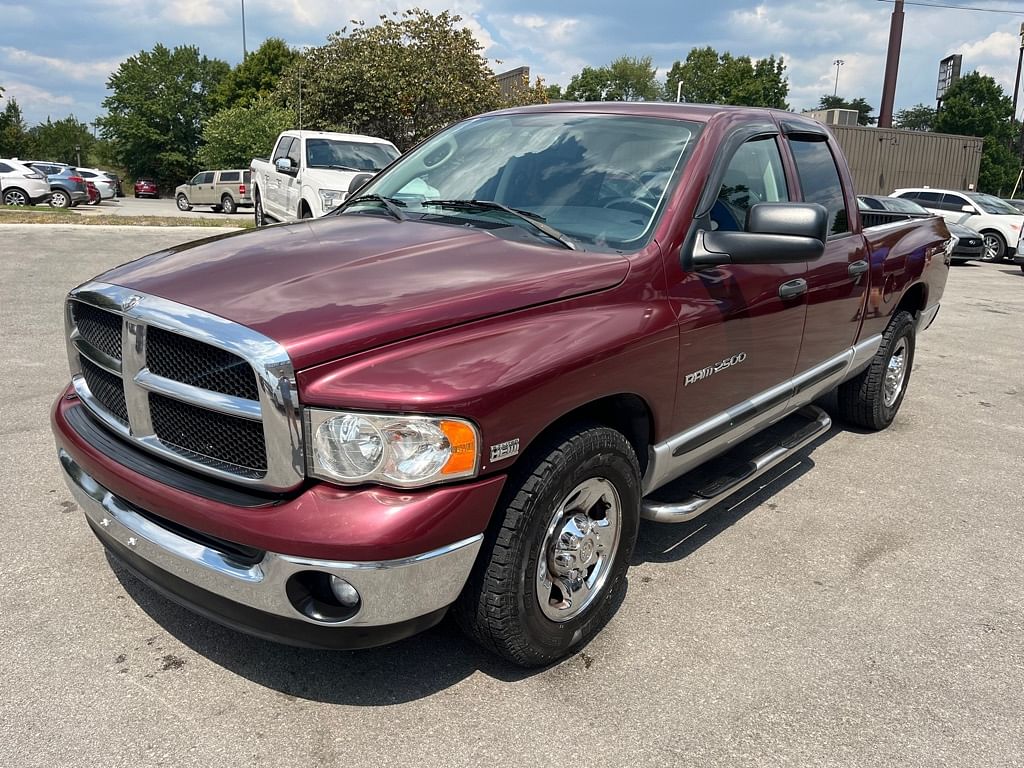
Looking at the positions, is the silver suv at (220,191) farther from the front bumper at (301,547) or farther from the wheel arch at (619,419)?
the front bumper at (301,547)

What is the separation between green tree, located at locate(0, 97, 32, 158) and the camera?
56.9 meters

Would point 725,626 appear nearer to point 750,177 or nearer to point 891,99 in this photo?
point 750,177

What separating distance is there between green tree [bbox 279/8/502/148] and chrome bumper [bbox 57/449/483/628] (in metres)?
22.3

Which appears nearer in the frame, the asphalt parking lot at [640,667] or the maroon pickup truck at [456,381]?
the maroon pickup truck at [456,381]

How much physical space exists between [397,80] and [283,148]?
10870 millimetres

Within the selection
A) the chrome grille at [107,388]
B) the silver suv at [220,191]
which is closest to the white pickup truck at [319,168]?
the chrome grille at [107,388]

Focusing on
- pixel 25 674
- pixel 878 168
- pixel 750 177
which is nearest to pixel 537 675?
pixel 25 674

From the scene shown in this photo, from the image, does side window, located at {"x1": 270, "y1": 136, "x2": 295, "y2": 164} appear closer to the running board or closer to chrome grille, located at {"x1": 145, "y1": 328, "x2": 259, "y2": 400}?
the running board

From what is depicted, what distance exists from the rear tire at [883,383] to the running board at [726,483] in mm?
787

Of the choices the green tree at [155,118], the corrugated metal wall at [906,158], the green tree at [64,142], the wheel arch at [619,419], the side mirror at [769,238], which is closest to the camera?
the wheel arch at [619,419]

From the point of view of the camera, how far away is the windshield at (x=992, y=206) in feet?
62.2

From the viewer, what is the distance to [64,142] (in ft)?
245

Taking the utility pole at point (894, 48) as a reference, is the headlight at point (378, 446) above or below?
below

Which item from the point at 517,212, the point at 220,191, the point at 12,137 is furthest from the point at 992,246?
the point at 12,137
